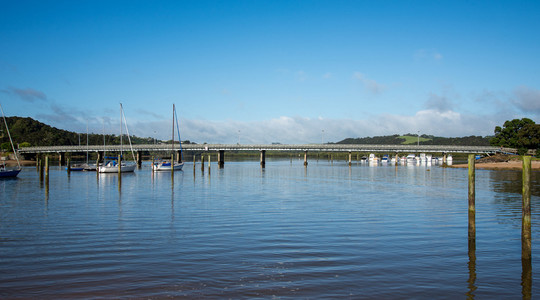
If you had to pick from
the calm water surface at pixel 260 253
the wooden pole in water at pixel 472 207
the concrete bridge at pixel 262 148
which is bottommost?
the calm water surface at pixel 260 253

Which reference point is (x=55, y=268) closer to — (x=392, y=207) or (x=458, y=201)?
(x=392, y=207)

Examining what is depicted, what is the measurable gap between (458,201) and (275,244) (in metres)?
22.5

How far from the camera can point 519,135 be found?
126m

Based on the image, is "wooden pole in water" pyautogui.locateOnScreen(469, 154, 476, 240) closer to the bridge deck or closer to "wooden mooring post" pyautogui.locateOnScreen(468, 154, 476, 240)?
"wooden mooring post" pyautogui.locateOnScreen(468, 154, 476, 240)

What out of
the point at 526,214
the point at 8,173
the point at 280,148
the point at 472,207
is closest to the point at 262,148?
the point at 280,148

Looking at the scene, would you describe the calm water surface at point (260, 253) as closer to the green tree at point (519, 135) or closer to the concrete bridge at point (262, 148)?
the concrete bridge at point (262, 148)

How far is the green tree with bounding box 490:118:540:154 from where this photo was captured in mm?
121812

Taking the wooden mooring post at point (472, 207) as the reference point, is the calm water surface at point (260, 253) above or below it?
below

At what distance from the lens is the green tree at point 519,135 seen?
122 m

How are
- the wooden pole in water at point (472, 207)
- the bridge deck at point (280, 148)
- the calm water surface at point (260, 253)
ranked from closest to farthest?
the calm water surface at point (260, 253) < the wooden pole in water at point (472, 207) < the bridge deck at point (280, 148)

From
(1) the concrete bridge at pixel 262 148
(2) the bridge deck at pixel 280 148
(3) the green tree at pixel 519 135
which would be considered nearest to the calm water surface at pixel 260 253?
(1) the concrete bridge at pixel 262 148

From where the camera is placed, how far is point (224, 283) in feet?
40.0

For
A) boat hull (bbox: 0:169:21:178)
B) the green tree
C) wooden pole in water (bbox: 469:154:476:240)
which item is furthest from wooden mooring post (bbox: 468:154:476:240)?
the green tree

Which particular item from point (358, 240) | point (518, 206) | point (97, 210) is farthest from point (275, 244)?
point (518, 206)
